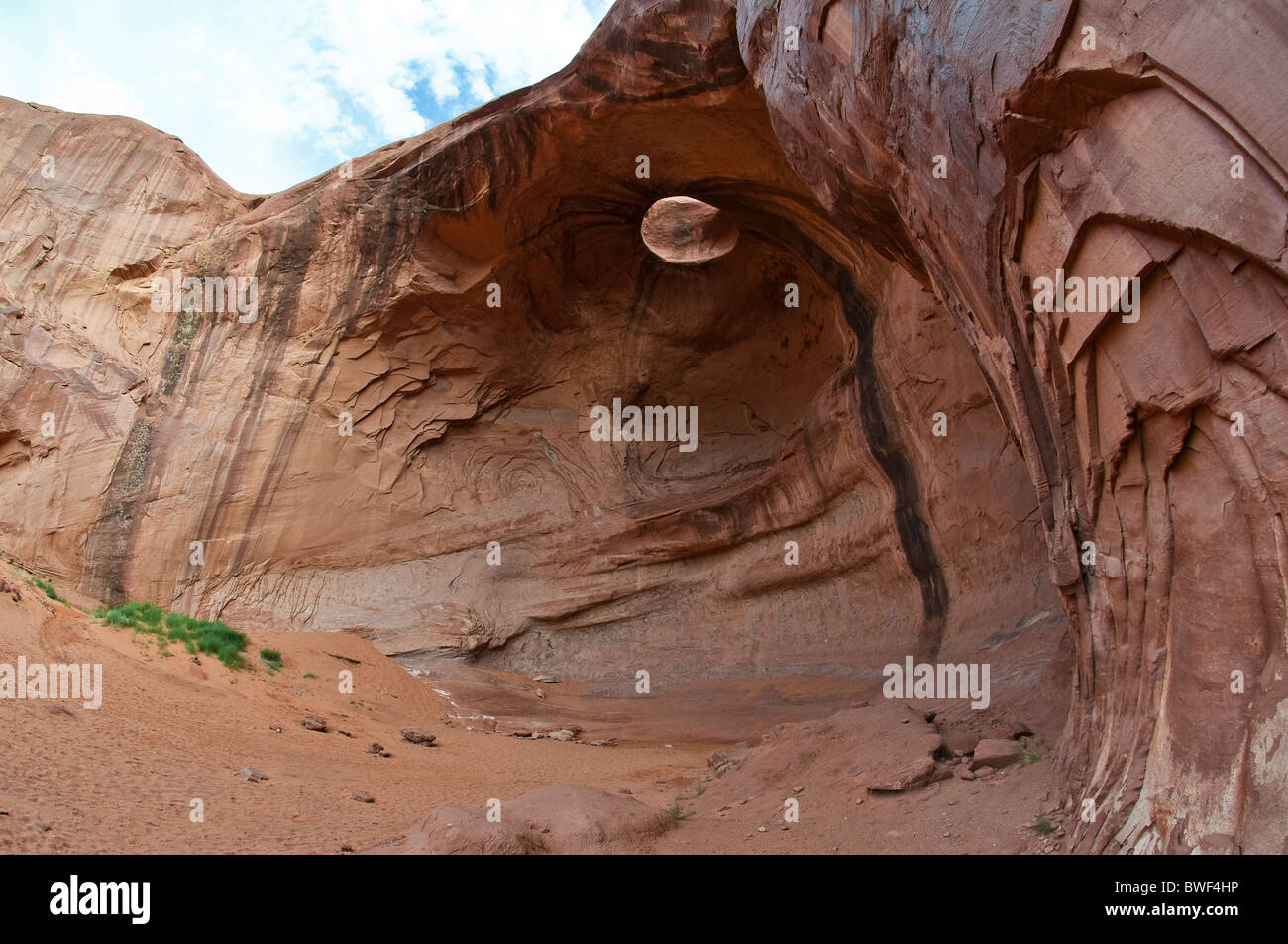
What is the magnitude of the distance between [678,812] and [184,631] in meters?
6.85

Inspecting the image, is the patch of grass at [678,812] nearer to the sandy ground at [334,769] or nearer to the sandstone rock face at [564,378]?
the sandy ground at [334,769]

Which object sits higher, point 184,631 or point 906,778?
point 184,631

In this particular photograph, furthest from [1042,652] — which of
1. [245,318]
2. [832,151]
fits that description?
[245,318]

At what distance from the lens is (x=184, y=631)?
10.7 meters

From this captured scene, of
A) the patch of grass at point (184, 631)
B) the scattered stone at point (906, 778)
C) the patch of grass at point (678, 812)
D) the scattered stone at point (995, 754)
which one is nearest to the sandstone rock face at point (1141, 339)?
the scattered stone at point (995, 754)

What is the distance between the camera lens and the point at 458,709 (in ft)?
39.0

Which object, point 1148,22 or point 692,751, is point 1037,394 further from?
point 692,751

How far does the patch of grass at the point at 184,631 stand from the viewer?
33.6 feet

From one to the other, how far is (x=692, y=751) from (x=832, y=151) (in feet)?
20.1

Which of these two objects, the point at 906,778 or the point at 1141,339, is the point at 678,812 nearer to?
the point at 906,778

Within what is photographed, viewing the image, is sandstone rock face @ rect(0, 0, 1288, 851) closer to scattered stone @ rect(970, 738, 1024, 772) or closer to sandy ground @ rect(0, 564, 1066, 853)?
scattered stone @ rect(970, 738, 1024, 772)

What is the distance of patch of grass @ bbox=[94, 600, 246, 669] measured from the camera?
403 inches

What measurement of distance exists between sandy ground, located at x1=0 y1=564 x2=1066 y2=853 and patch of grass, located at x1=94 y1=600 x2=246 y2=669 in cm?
23

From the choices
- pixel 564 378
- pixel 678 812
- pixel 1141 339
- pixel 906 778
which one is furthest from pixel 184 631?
pixel 1141 339
